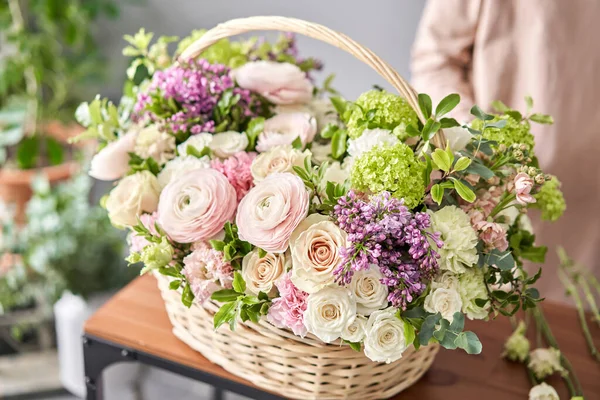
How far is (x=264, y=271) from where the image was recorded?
769 millimetres

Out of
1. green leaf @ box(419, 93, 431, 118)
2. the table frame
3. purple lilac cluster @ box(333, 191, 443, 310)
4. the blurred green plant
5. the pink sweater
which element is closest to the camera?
purple lilac cluster @ box(333, 191, 443, 310)

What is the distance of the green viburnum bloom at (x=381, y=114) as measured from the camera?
830 mm

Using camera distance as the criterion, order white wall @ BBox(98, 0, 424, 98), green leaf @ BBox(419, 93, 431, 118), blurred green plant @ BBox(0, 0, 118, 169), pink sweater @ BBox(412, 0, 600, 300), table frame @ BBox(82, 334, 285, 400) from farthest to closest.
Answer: blurred green plant @ BBox(0, 0, 118, 169)
white wall @ BBox(98, 0, 424, 98)
pink sweater @ BBox(412, 0, 600, 300)
table frame @ BBox(82, 334, 285, 400)
green leaf @ BBox(419, 93, 431, 118)

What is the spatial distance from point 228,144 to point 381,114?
23cm

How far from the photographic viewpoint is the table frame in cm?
90

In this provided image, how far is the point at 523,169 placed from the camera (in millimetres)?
749

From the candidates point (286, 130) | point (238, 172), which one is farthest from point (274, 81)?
point (238, 172)

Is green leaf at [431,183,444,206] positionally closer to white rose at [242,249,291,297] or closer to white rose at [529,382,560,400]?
white rose at [242,249,291,297]

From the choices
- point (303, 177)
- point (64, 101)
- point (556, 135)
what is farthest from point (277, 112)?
point (64, 101)

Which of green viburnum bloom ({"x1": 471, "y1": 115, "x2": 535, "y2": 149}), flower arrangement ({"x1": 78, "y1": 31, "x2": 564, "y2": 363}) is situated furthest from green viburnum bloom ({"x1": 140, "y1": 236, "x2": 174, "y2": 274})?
green viburnum bloom ({"x1": 471, "y1": 115, "x2": 535, "y2": 149})

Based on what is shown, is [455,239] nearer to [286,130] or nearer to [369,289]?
[369,289]

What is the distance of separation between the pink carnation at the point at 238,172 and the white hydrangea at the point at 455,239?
25 cm

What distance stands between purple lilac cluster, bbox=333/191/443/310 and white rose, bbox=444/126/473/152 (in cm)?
15

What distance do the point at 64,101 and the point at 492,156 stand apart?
6.50ft
